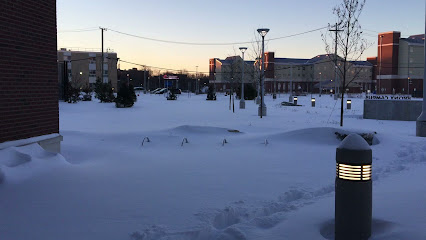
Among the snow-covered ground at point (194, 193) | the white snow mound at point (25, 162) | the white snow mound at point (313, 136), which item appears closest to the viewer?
the snow-covered ground at point (194, 193)

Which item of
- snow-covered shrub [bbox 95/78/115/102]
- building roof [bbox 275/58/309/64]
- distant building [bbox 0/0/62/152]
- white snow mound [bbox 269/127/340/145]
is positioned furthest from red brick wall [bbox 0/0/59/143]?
building roof [bbox 275/58/309/64]

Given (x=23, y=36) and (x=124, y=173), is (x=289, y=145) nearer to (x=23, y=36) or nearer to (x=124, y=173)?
(x=124, y=173)

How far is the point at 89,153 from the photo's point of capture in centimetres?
1002

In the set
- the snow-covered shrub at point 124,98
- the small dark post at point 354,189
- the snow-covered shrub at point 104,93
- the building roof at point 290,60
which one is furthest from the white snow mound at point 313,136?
the building roof at point 290,60

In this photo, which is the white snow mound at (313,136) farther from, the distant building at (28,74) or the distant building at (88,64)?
the distant building at (88,64)

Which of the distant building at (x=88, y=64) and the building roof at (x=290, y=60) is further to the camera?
the building roof at (x=290, y=60)

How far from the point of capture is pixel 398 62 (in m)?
98.5

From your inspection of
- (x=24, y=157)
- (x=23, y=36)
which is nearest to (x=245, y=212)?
(x=24, y=157)

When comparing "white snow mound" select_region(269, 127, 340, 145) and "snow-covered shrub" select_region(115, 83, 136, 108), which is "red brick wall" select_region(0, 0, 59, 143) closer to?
"white snow mound" select_region(269, 127, 340, 145)

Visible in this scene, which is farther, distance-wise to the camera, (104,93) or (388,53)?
(388,53)

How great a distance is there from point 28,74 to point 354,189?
6875mm

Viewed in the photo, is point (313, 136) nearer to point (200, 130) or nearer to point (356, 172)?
point (200, 130)

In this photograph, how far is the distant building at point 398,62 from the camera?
3834 inches

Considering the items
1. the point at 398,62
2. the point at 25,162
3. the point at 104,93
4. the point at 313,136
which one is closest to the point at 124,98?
the point at 104,93
